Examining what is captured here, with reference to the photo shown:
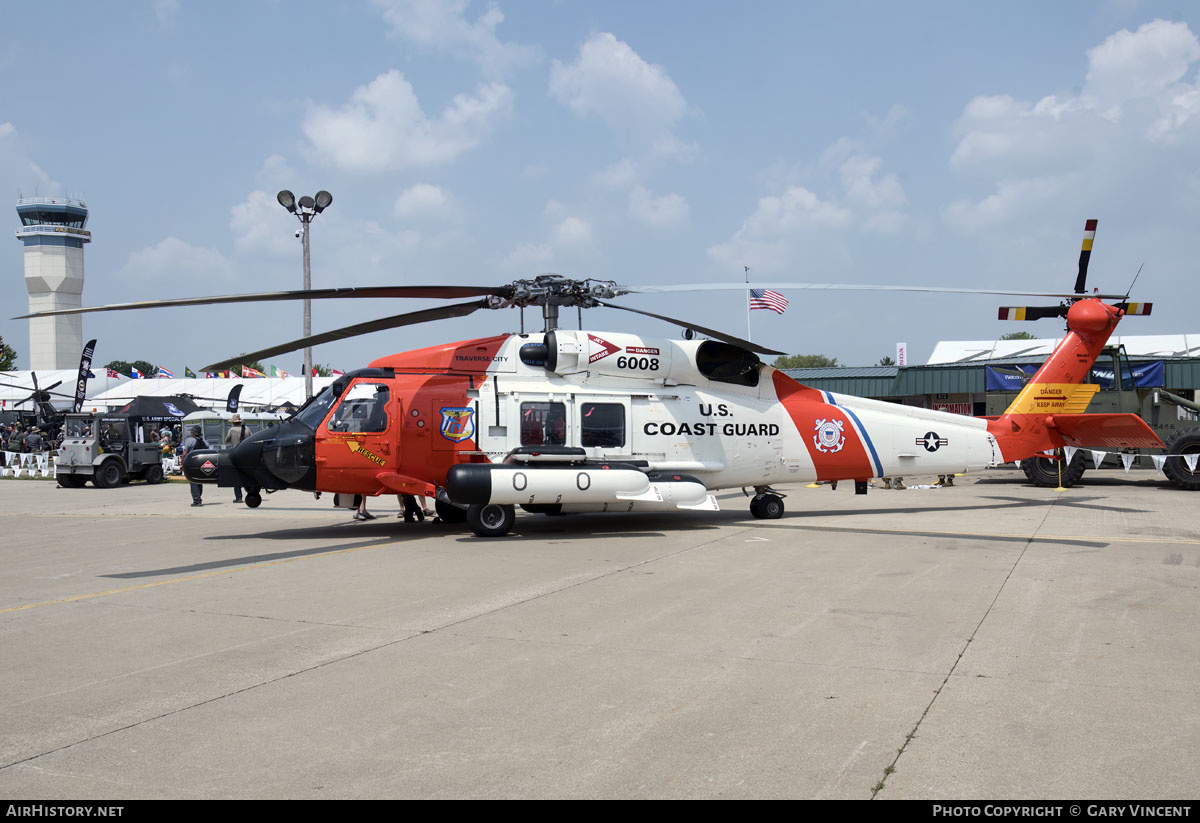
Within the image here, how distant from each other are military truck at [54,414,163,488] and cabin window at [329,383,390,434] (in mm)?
15190

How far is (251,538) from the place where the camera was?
38.1 ft

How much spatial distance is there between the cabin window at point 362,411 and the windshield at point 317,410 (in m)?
0.16

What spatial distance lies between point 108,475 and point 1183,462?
85.8 feet

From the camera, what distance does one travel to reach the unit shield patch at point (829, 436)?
13406 millimetres

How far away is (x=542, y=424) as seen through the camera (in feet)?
39.5

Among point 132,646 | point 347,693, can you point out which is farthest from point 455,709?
point 132,646

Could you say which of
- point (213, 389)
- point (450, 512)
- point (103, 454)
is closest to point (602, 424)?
point (450, 512)

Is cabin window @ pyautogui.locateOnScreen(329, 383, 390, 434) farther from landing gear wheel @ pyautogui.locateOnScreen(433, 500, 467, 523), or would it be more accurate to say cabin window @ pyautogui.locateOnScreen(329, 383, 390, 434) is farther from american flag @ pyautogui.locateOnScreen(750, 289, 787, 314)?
american flag @ pyautogui.locateOnScreen(750, 289, 787, 314)

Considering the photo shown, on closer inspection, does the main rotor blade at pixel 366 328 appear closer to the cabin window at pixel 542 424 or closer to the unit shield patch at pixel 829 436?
the cabin window at pixel 542 424

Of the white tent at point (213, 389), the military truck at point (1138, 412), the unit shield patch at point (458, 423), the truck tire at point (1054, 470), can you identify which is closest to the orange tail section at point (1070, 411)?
the military truck at point (1138, 412)

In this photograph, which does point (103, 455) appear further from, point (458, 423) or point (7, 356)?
point (7, 356)

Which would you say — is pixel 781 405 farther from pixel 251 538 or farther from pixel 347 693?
pixel 347 693

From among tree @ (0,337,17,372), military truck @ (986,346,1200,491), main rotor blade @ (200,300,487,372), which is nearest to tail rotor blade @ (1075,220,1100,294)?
military truck @ (986,346,1200,491)

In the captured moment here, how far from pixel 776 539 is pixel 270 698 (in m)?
7.53
